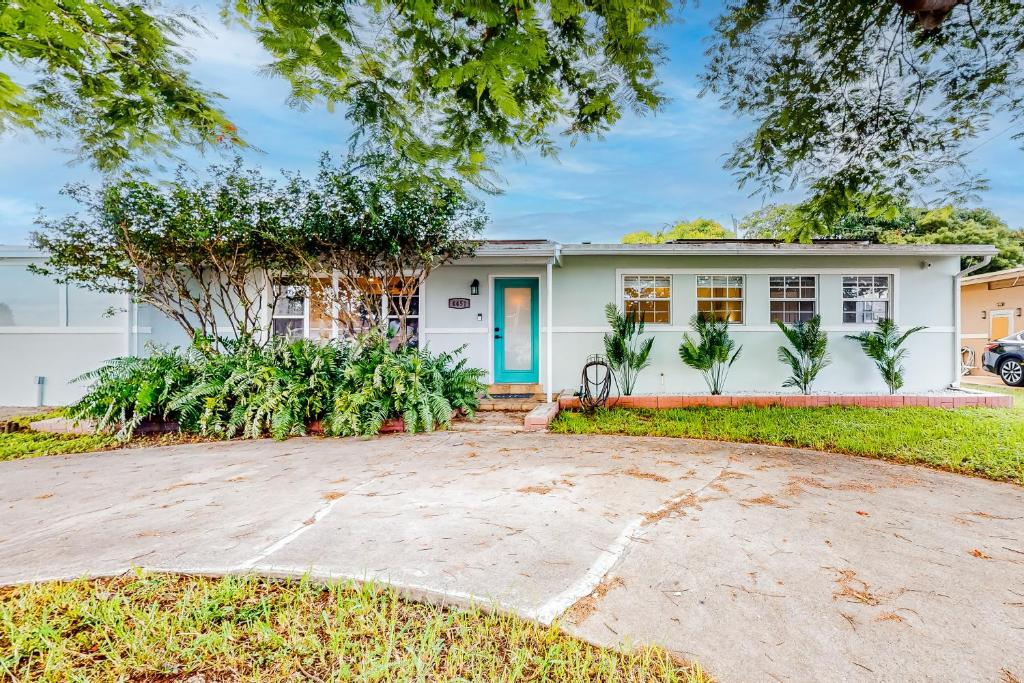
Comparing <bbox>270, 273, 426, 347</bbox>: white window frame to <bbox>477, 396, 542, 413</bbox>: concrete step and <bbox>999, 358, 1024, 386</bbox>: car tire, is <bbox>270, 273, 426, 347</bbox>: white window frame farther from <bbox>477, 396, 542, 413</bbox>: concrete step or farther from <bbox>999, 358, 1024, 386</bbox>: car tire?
<bbox>999, 358, 1024, 386</bbox>: car tire

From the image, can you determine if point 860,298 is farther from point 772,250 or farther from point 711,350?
point 711,350

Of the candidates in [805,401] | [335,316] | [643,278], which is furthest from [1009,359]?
[335,316]

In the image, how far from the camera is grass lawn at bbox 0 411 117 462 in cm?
504

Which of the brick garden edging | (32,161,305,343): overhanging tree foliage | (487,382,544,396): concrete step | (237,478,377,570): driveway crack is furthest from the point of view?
(487,382,544,396): concrete step

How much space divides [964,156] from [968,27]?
1.03m

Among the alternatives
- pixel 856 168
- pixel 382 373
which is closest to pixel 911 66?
pixel 856 168

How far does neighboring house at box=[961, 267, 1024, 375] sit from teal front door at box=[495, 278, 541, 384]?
1432 cm

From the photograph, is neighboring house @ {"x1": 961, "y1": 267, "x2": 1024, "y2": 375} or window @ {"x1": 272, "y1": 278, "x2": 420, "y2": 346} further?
neighboring house @ {"x1": 961, "y1": 267, "x2": 1024, "y2": 375}

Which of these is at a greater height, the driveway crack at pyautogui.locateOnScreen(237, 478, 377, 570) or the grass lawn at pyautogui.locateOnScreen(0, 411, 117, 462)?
the driveway crack at pyautogui.locateOnScreen(237, 478, 377, 570)

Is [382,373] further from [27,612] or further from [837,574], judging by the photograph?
[837,574]

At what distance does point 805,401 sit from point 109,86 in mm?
9957

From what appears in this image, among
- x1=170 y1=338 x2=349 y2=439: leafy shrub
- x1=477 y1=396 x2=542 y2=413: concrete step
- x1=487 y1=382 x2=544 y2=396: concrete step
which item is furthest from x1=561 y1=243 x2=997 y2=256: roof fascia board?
x1=170 y1=338 x2=349 y2=439: leafy shrub

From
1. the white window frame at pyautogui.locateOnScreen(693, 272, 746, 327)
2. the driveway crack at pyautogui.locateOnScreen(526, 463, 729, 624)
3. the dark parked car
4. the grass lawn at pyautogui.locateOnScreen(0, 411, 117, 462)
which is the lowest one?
the grass lawn at pyautogui.locateOnScreen(0, 411, 117, 462)

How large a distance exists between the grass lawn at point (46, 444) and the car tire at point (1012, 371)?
1816cm
